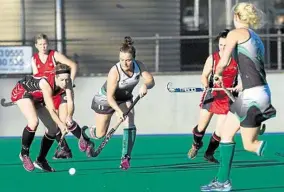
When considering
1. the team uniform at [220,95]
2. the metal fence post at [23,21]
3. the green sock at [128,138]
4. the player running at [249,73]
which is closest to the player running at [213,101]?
the team uniform at [220,95]

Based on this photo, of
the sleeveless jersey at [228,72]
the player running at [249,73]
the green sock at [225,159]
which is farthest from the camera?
the sleeveless jersey at [228,72]

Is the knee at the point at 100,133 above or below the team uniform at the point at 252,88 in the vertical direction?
below

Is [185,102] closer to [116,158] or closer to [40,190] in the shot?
[116,158]

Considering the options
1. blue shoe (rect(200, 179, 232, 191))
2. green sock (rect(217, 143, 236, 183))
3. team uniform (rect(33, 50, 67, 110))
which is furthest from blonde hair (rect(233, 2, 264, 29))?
team uniform (rect(33, 50, 67, 110))

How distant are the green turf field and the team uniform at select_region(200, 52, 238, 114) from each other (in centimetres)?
67

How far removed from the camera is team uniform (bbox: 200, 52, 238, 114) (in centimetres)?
912

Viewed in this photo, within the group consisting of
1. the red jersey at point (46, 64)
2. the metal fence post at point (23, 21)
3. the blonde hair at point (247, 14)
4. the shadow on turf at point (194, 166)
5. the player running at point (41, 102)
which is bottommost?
the shadow on turf at point (194, 166)

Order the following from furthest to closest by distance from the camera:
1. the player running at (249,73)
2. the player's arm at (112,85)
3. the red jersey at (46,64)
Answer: the red jersey at (46,64) → the player's arm at (112,85) → the player running at (249,73)

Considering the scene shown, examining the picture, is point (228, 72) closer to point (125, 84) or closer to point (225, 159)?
point (125, 84)

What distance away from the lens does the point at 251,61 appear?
22.4 feet

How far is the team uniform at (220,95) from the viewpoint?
9.12 m

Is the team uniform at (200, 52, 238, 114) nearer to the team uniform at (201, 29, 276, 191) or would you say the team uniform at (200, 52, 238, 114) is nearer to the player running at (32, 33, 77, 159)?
the player running at (32, 33, 77, 159)

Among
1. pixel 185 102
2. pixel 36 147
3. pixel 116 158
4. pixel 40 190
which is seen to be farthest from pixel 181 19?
pixel 40 190

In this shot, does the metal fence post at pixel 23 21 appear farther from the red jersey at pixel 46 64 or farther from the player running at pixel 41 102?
the player running at pixel 41 102
